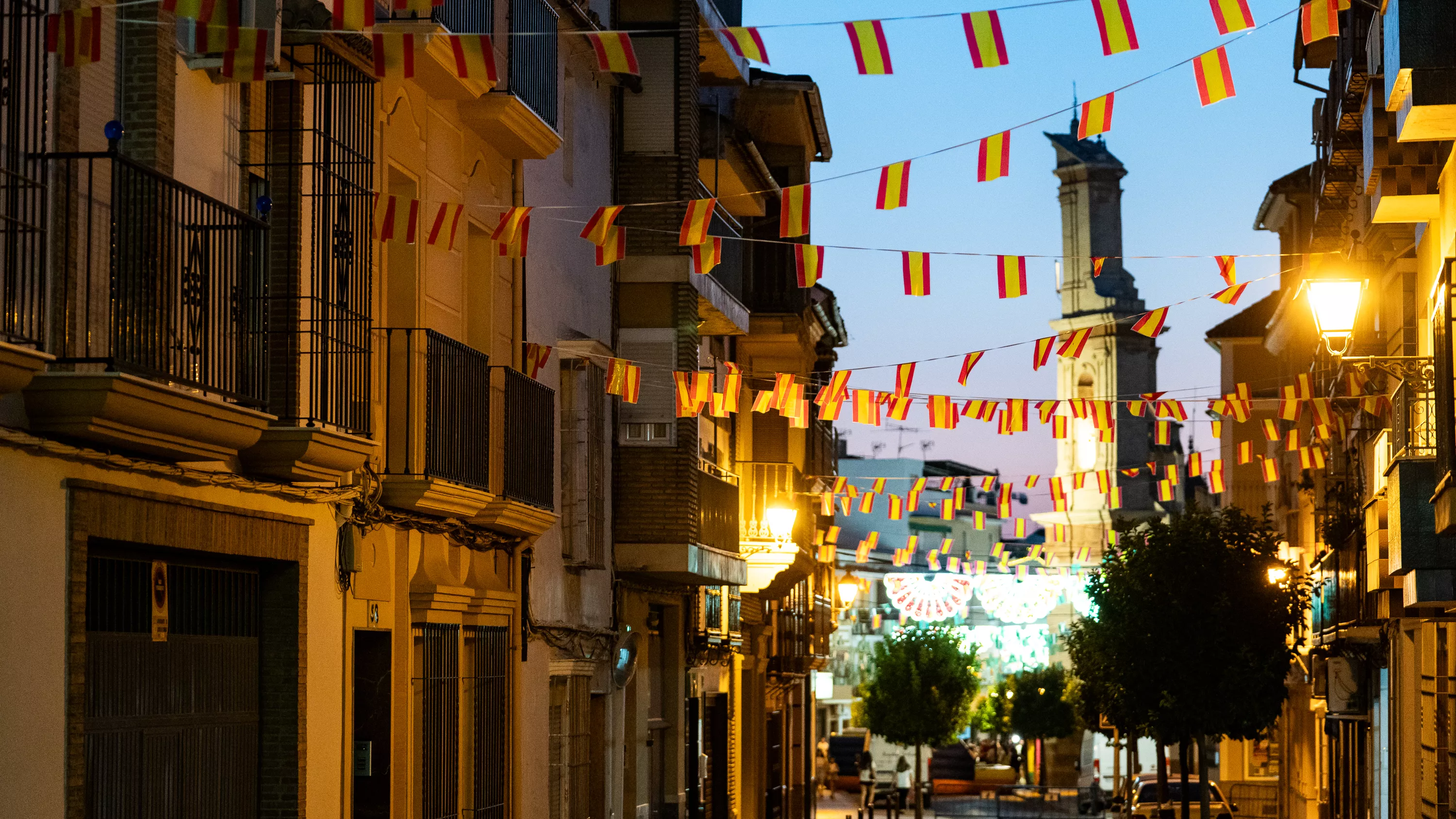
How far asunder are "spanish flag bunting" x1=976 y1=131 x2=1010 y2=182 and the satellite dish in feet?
32.6

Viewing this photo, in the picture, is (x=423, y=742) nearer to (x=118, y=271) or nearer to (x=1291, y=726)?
(x=118, y=271)

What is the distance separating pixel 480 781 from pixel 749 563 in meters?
12.8

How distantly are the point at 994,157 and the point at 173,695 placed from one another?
5.87 m

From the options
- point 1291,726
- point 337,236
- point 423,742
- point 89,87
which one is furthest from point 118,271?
point 1291,726

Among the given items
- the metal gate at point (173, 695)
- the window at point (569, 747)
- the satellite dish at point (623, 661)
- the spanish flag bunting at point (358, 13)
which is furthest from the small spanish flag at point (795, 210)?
the satellite dish at point (623, 661)

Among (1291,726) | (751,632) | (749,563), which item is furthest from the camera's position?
(1291,726)

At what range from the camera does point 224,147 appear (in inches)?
461

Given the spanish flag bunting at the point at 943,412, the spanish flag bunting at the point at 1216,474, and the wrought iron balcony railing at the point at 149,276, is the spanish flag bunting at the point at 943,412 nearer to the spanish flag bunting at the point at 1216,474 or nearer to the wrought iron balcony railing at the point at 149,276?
the spanish flag bunting at the point at 1216,474

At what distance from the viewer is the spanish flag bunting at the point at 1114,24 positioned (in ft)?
35.9

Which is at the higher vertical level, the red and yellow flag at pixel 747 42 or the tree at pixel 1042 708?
the red and yellow flag at pixel 747 42

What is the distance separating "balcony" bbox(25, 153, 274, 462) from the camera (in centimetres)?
912

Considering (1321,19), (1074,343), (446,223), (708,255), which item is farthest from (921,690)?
(1321,19)

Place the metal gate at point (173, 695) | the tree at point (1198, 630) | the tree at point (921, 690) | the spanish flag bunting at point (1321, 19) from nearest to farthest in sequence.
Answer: the metal gate at point (173, 695) < the spanish flag bunting at point (1321, 19) < the tree at point (1198, 630) < the tree at point (921, 690)

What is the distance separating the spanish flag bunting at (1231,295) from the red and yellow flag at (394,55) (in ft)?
24.0
